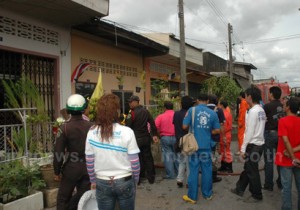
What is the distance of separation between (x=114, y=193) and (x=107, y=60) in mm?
7829

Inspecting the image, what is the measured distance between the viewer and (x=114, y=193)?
10.4 ft

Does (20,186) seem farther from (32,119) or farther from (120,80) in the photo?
(120,80)

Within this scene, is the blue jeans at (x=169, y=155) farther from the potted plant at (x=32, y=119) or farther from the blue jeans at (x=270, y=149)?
the potted plant at (x=32, y=119)

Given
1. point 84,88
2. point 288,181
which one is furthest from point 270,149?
point 84,88

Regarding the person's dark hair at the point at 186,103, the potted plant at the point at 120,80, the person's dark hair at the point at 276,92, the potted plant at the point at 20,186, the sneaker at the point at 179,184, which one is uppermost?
the potted plant at the point at 120,80

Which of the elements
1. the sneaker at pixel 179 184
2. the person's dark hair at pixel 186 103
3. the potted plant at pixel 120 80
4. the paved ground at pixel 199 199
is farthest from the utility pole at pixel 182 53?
the sneaker at pixel 179 184

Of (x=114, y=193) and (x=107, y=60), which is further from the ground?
(x=107, y=60)

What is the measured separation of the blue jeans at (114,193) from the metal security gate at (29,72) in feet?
16.0

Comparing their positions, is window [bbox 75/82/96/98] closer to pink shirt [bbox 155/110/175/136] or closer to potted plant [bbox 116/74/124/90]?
potted plant [bbox 116/74/124/90]

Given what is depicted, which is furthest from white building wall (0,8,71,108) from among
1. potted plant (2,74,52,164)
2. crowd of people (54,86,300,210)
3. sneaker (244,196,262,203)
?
sneaker (244,196,262,203)

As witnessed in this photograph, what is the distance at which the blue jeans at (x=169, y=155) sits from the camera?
759 centimetres

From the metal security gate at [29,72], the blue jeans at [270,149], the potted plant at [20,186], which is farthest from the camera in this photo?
the metal security gate at [29,72]

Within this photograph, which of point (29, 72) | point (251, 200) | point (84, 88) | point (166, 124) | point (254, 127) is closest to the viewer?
point (254, 127)

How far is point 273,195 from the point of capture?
5.98 m
